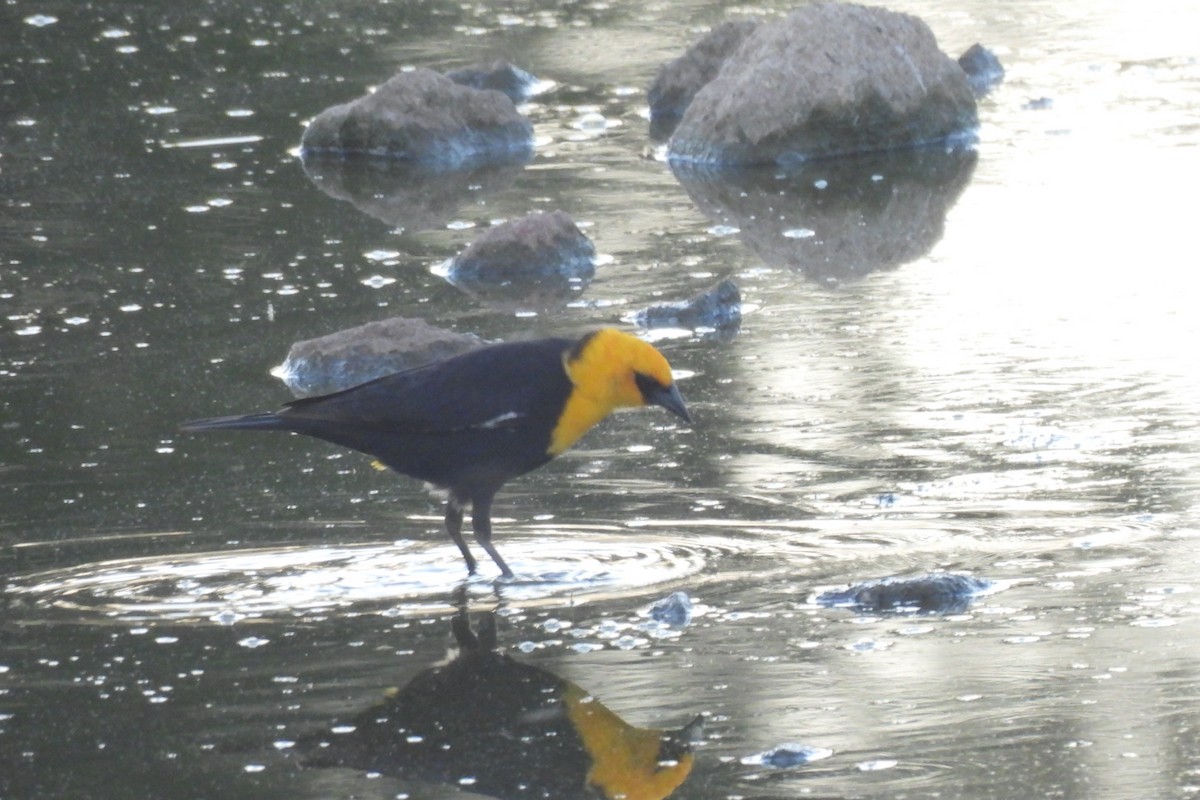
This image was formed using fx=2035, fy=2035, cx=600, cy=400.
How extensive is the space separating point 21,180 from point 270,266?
2.79 m

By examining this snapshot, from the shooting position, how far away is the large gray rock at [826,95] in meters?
11.8

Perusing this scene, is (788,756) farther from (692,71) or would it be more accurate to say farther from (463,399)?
(692,71)

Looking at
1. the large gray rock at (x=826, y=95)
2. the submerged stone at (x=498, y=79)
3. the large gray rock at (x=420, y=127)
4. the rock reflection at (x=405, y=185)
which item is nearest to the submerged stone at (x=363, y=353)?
the rock reflection at (x=405, y=185)

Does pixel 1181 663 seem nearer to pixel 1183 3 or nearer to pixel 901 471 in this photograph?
pixel 901 471

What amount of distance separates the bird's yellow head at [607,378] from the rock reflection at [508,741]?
110cm

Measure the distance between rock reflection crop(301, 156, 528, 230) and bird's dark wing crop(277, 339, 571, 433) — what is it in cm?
462

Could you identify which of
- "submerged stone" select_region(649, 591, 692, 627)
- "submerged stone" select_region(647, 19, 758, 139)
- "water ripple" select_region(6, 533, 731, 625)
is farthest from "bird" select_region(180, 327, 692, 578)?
"submerged stone" select_region(647, 19, 758, 139)

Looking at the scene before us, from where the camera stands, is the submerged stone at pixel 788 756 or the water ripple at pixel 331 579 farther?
the water ripple at pixel 331 579

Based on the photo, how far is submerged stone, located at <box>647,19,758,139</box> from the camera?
1360cm

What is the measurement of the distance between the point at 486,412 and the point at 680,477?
915 mm

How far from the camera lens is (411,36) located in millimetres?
16562

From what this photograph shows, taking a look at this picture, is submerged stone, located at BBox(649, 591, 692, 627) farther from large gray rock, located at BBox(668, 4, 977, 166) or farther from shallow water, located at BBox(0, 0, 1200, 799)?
large gray rock, located at BBox(668, 4, 977, 166)

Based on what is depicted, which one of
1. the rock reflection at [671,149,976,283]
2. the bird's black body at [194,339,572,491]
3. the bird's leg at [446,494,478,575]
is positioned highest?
the bird's black body at [194,339,572,491]

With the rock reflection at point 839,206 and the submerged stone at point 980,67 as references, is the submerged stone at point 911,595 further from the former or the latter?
the submerged stone at point 980,67
